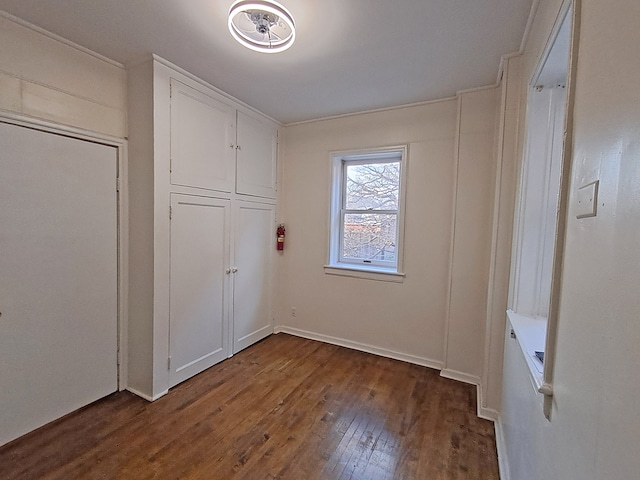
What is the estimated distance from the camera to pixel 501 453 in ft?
5.79

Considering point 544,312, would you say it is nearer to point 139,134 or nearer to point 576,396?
point 576,396

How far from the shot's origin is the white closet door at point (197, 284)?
2.42 metres

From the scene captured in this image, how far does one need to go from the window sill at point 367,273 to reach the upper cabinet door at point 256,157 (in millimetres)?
1143

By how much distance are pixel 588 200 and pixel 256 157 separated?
116 inches

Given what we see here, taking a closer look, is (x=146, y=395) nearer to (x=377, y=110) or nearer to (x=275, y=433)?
(x=275, y=433)

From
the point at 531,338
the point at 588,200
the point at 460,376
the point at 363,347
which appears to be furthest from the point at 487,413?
the point at 588,200

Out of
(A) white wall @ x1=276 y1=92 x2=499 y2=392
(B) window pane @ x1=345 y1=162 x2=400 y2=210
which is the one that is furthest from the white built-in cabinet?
(B) window pane @ x1=345 y1=162 x2=400 y2=210

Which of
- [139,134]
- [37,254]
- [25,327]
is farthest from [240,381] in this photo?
[139,134]

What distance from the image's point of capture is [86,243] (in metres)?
2.14

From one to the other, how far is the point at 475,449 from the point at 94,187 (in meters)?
3.18

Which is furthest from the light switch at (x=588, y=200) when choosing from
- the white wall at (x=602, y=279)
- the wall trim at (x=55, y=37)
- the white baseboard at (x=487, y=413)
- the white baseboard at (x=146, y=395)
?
the wall trim at (x=55, y=37)

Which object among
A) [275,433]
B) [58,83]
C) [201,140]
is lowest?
[275,433]

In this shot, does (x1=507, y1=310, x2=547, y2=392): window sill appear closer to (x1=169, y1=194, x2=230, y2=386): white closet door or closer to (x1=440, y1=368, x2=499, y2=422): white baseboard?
(x1=440, y1=368, x2=499, y2=422): white baseboard

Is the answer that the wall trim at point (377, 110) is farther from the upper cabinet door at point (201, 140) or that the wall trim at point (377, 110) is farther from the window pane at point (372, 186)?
the upper cabinet door at point (201, 140)
